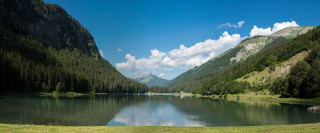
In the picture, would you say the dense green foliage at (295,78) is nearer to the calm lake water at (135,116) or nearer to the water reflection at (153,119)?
the calm lake water at (135,116)

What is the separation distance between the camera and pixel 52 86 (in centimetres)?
13875

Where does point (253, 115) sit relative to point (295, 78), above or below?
below

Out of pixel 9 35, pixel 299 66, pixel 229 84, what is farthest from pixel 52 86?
pixel 299 66

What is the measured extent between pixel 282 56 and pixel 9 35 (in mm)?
244933

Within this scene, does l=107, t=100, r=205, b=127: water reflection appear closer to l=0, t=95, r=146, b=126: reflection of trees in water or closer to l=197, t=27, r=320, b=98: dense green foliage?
l=0, t=95, r=146, b=126: reflection of trees in water

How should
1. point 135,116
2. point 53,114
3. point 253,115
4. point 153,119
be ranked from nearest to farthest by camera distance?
point 53,114 → point 153,119 → point 135,116 → point 253,115

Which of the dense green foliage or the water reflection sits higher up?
the dense green foliage

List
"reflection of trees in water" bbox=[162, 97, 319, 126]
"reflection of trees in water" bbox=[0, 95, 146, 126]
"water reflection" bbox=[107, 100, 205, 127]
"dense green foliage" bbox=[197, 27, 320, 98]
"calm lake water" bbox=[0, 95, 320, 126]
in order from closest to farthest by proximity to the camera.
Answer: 1. "reflection of trees in water" bbox=[0, 95, 146, 126]
2. "calm lake water" bbox=[0, 95, 320, 126]
3. "water reflection" bbox=[107, 100, 205, 127]
4. "reflection of trees in water" bbox=[162, 97, 319, 126]
5. "dense green foliage" bbox=[197, 27, 320, 98]

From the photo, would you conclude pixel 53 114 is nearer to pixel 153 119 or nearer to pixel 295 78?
pixel 153 119

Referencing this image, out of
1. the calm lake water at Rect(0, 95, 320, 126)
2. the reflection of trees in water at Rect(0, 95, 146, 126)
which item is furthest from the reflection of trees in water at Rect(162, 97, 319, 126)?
the reflection of trees in water at Rect(0, 95, 146, 126)

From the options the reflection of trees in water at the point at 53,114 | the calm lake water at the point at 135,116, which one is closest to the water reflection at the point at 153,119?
the calm lake water at the point at 135,116

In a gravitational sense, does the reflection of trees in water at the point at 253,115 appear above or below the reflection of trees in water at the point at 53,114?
below


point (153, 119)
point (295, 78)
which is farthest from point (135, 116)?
point (295, 78)

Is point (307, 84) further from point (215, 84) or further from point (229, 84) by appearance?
point (215, 84)
